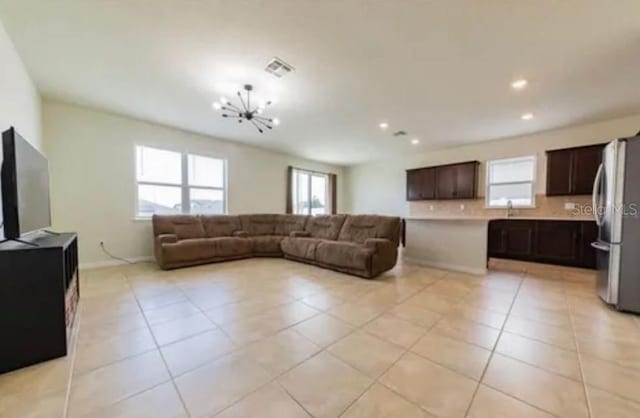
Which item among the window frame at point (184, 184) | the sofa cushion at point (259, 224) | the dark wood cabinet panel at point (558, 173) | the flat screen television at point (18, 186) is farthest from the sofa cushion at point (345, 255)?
the dark wood cabinet panel at point (558, 173)

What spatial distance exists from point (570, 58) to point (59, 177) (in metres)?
6.90

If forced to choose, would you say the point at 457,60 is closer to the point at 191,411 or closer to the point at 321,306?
the point at 321,306

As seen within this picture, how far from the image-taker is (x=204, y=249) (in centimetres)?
455

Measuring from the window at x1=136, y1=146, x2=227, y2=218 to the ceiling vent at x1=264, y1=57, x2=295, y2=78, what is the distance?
3345mm

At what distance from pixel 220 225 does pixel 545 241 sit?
6357 millimetres

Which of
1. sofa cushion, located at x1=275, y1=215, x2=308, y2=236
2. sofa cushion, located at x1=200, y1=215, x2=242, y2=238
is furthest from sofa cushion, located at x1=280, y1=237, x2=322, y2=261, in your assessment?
sofa cushion, located at x1=200, y1=215, x2=242, y2=238

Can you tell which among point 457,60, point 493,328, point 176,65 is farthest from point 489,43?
point 176,65

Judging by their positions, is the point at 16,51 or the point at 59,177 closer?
the point at 16,51

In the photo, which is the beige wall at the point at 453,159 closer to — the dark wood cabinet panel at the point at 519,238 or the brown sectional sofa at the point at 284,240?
the dark wood cabinet panel at the point at 519,238

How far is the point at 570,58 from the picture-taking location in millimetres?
2689

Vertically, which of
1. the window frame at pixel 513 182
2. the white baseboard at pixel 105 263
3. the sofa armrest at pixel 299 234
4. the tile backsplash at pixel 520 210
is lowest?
the white baseboard at pixel 105 263

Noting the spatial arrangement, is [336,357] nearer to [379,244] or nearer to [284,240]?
[379,244]

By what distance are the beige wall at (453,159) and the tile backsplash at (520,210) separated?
0.25 meters

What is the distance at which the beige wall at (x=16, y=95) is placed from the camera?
2.34 meters
